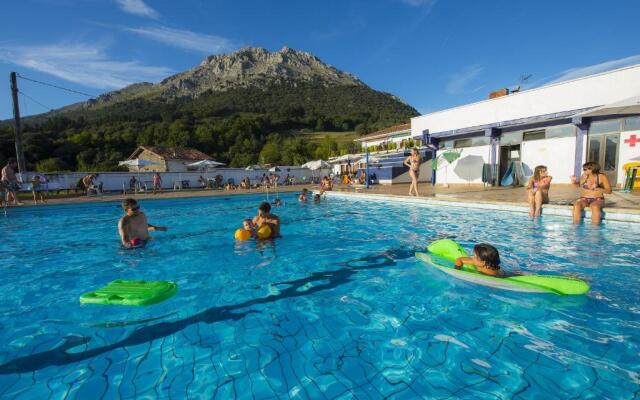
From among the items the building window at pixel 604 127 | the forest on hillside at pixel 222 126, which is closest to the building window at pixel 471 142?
the building window at pixel 604 127

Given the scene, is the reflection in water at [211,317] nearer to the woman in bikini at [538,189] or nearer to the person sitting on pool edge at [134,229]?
the person sitting on pool edge at [134,229]

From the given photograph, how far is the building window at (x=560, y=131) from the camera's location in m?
12.6

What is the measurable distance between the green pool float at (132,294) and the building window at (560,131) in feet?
47.6

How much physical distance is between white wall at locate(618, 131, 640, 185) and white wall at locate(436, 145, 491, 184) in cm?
472

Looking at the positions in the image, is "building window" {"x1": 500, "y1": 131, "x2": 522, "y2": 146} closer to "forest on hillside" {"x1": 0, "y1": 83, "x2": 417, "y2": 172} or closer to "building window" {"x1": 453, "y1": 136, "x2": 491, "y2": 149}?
"building window" {"x1": 453, "y1": 136, "x2": 491, "y2": 149}

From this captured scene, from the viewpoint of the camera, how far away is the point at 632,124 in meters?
11.0

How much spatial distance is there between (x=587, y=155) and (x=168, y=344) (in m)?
14.6

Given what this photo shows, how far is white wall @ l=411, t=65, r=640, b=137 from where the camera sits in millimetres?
11109

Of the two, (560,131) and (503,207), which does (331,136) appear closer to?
(560,131)

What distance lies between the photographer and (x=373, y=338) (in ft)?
9.64

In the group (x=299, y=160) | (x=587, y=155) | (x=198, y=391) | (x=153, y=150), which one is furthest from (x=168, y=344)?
(x=299, y=160)

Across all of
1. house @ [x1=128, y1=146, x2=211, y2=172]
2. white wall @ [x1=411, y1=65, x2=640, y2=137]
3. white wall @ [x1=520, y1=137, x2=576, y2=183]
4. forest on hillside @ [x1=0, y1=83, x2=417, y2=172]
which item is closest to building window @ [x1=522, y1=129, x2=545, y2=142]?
white wall @ [x1=520, y1=137, x2=576, y2=183]

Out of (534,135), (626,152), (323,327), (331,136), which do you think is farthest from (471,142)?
(331,136)

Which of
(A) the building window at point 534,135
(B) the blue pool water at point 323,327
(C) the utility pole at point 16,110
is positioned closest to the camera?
(B) the blue pool water at point 323,327
